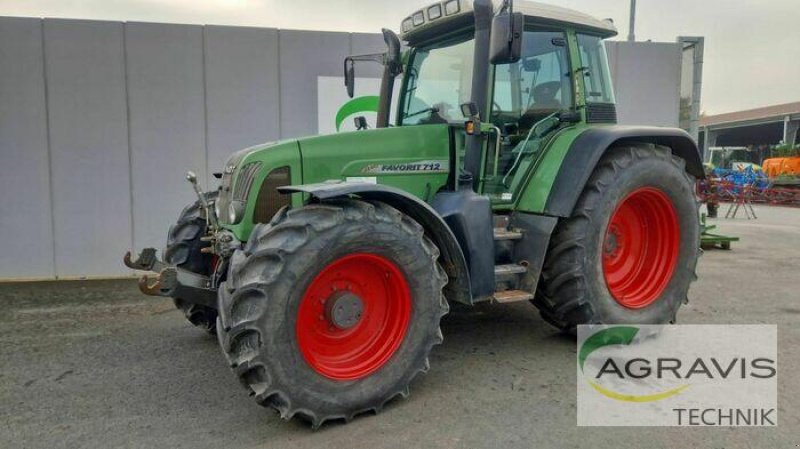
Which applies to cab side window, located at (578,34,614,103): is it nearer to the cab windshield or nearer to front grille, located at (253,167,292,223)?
the cab windshield

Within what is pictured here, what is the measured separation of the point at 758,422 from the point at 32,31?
8077mm

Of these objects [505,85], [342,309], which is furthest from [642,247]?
[342,309]

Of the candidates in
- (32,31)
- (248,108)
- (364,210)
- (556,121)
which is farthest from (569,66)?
(32,31)

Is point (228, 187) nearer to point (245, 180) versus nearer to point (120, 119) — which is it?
point (245, 180)

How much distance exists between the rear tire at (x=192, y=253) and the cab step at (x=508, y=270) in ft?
7.21

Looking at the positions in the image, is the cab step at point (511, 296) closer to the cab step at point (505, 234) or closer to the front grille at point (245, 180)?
the cab step at point (505, 234)

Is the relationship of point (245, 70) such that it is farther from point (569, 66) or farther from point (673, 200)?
point (673, 200)

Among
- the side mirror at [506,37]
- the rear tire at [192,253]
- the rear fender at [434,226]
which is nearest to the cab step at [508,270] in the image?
the rear fender at [434,226]

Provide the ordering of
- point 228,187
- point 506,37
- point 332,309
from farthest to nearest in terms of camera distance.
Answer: point 228,187 → point 506,37 → point 332,309

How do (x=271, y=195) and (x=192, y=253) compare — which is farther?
(x=192, y=253)

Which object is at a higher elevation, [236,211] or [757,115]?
[757,115]

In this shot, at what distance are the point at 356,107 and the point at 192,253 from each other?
3.90 meters

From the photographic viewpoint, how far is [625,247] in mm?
4609

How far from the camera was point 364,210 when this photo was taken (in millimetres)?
3041
